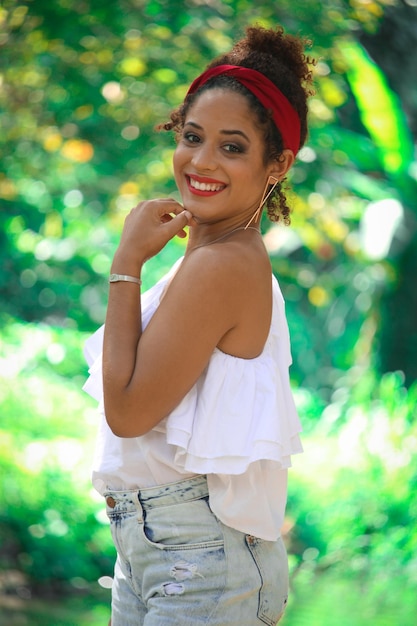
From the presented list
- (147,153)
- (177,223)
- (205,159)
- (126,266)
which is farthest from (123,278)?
(147,153)

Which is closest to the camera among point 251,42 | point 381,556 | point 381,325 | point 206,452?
point 206,452

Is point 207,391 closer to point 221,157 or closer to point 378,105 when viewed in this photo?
point 221,157

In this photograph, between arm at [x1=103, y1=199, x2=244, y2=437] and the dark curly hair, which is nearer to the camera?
arm at [x1=103, y1=199, x2=244, y2=437]

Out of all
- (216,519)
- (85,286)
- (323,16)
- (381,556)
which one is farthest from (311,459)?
(216,519)

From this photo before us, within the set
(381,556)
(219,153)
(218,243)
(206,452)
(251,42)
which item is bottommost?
(381,556)

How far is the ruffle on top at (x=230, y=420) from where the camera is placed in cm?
150

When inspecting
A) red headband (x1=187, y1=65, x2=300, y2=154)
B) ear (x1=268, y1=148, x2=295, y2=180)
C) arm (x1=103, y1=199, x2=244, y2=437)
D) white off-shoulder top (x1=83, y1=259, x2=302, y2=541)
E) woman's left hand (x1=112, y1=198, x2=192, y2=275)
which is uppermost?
red headband (x1=187, y1=65, x2=300, y2=154)

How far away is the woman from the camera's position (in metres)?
1.49

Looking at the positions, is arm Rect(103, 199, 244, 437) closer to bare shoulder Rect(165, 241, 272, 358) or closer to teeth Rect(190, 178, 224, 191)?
bare shoulder Rect(165, 241, 272, 358)

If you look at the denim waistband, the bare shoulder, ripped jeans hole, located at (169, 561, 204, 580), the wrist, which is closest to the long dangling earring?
the bare shoulder

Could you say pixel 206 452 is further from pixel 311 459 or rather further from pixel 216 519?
pixel 311 459

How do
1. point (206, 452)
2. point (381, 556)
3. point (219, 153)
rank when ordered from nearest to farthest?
point (206, 452) → point (219, 153) → point (381, 556)

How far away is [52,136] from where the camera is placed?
14.3ft

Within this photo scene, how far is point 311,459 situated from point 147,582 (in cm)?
246
